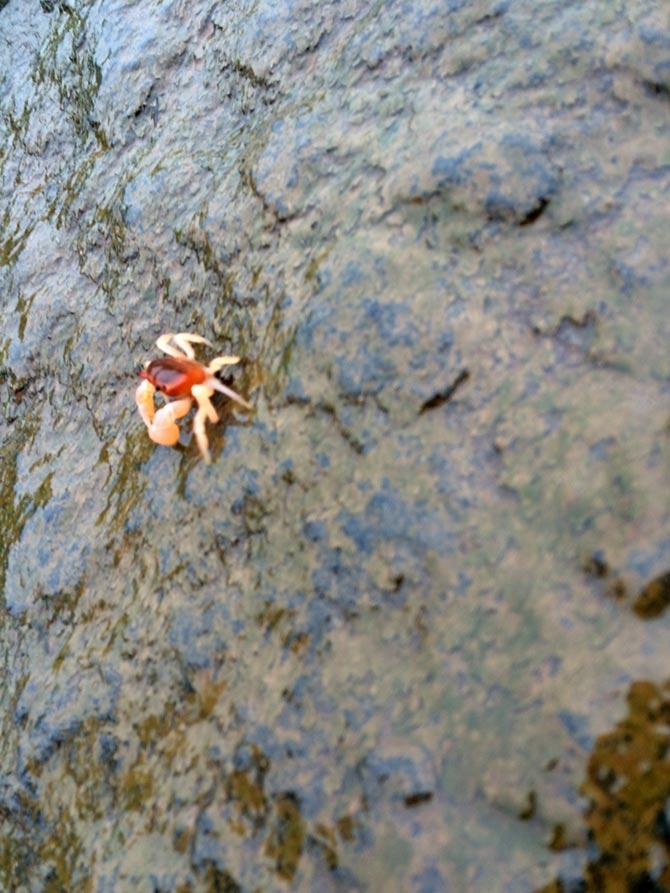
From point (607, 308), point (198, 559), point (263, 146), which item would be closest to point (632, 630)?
point (607, 308)

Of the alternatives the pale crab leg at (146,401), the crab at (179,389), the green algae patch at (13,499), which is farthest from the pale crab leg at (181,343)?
the green algae patch at (13,499)

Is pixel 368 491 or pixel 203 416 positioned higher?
pixel 203 416

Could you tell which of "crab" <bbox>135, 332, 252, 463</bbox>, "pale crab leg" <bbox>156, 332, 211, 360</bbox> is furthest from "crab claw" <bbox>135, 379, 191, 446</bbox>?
"pale crab leg" <bbox>156, 332, 211, 360</bbox>

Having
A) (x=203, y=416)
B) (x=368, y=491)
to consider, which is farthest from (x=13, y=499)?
(x=368, y=491)

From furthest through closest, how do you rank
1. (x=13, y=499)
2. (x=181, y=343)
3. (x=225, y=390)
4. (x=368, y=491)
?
(x=13, y=499) → (x=181, y=343) → (x=225, y=390) → (x=368, y=491)

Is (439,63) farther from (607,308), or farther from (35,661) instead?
(35,661)

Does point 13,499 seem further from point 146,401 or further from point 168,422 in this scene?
point 168,422

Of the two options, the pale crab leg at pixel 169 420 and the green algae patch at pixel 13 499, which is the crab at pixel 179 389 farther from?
the green algae patch at pixel 13 499
